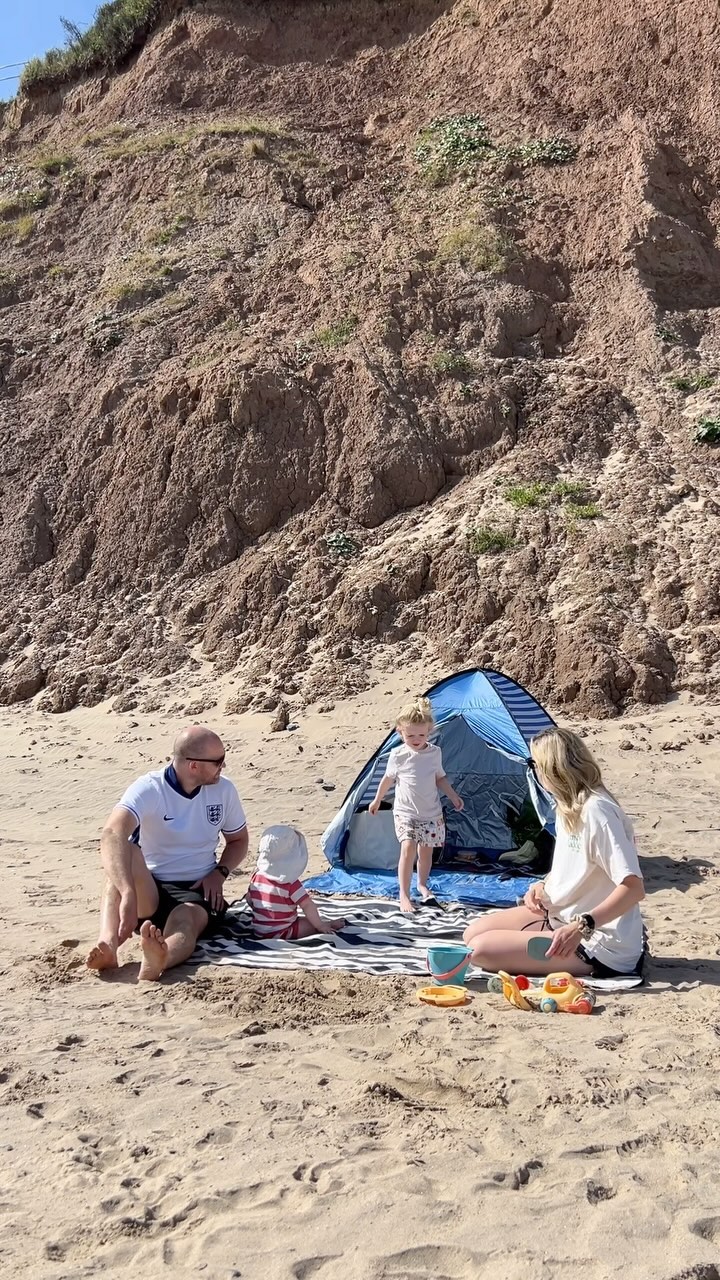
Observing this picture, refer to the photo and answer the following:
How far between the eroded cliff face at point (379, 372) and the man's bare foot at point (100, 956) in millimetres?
6915

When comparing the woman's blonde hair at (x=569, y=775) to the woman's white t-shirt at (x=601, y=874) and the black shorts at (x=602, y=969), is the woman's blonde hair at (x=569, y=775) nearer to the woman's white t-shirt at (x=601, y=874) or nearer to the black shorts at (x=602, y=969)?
the woman's white t-shirt at (x=601, y=874)

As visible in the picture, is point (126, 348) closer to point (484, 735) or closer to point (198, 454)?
point (198, 454)

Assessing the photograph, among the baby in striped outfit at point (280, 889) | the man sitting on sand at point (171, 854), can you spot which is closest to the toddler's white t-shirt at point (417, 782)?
the baby in striped outfit at point (280, 889)

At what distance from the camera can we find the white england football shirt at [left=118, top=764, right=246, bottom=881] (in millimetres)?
5121

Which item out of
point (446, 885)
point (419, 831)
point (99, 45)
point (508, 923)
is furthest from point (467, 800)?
point (99, 45)

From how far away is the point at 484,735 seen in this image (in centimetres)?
766

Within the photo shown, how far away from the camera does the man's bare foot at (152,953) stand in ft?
15.4

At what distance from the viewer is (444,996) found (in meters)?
4.48

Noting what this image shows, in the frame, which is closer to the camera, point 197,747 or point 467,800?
point 197,747

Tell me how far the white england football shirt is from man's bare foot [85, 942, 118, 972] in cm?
48

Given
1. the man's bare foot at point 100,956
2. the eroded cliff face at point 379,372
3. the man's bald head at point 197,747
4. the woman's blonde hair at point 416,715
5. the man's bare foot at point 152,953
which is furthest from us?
the eroded cliff face at point 379,372

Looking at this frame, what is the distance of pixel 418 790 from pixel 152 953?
2.35 m

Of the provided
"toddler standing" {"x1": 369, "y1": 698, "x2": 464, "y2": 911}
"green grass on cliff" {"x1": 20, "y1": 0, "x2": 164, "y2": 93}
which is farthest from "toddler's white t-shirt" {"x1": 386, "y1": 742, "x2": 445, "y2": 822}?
"green grass on cliff" {"x1": 20, "y1": 0, "x2": 164, "y2": 93}

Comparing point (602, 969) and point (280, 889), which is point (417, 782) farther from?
point (602, 969)
